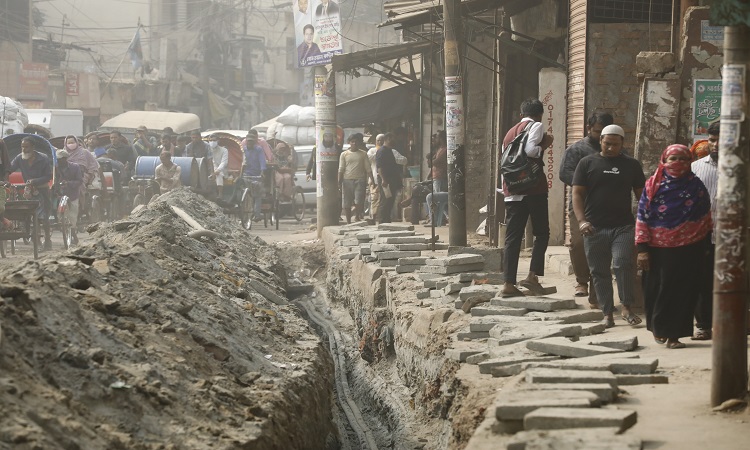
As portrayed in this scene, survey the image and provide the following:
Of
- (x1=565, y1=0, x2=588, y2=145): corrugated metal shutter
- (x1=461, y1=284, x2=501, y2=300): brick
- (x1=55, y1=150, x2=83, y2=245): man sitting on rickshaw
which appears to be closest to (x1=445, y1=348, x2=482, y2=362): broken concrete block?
(x1=461, y1=284, x2=501, y2=300): brick

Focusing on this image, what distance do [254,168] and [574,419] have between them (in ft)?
64.5

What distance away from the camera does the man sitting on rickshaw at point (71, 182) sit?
19.6 metres

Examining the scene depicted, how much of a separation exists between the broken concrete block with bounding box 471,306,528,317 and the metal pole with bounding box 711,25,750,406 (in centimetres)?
324

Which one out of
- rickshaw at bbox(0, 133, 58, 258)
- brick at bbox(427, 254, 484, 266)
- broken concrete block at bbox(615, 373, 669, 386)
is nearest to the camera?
broken concrete block at bbox(615, 373, 669, 386)

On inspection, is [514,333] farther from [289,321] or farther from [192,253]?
[192,253]

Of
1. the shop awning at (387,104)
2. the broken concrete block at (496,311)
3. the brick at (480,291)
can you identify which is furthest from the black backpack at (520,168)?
the shop awning at (387,104)

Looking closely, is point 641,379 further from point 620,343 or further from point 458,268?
point 458,268

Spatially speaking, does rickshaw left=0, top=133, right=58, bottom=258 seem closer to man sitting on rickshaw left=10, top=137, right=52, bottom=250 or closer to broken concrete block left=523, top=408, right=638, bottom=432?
man sitting on rickshaw left=10, top=137, right=52, bottom=250

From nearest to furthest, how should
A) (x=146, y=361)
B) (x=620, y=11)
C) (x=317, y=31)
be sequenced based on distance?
Answer: (x=146, y=361)
(x=620, y=11)
(x=317, y=31)

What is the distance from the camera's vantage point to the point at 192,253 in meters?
12.0

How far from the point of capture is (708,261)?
27.7ft

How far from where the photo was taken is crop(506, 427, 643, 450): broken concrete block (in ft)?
17.3

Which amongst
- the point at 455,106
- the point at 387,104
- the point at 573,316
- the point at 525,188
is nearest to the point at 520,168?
the point at 525,188

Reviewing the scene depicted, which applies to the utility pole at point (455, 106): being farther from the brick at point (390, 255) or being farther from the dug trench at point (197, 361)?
the dug trench at point (197, 361)
